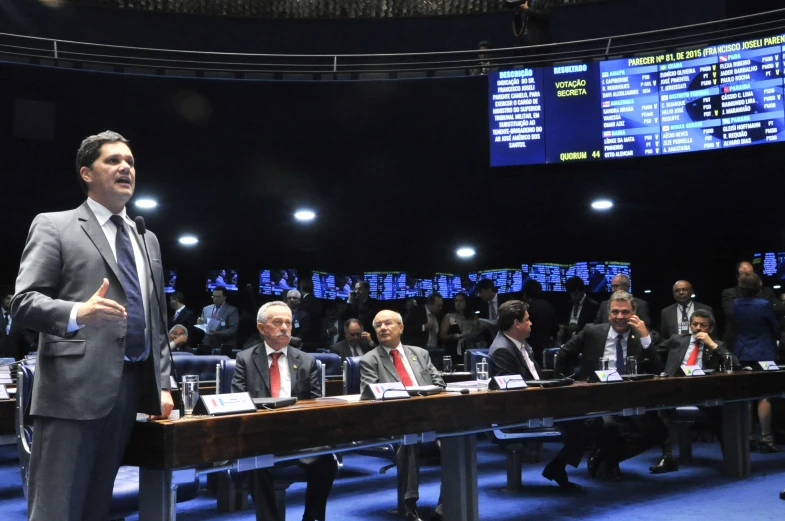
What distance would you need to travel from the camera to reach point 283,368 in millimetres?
3846

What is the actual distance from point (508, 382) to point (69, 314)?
1979mm

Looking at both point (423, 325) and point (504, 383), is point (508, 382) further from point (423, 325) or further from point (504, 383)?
point (423, 325)

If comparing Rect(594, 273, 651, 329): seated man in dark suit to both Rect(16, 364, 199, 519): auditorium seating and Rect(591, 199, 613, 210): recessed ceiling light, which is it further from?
Rect(16, 364, 199, 519): auditorium seating

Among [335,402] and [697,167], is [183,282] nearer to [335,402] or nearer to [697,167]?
[697,167]

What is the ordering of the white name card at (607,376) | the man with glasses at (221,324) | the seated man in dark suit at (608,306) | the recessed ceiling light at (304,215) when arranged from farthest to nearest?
the recessed ceiling light at (304,215), the man with glasses at (221,324), the seated man in dark suit at (608,306), the white name card at (607,376)

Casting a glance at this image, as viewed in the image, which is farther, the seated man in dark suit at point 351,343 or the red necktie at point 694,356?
the seated man in dark suit at point 351,343

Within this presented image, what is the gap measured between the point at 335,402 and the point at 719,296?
7.25 m

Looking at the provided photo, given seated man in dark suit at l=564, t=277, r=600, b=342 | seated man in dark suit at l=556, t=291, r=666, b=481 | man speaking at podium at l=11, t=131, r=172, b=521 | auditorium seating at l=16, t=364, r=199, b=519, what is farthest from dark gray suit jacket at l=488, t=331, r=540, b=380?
seated man in dark suit at l=564, t=277, r=600, b=342

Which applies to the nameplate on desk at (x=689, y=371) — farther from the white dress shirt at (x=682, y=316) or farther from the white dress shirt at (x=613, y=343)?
the white dress shirt at (x=682, y=316)

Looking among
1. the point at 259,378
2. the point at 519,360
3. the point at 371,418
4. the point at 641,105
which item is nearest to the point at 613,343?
the point at 519,360

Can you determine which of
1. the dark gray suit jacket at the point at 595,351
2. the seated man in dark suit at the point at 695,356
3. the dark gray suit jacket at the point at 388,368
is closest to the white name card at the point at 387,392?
the dark gray suit jacket at the point at 388,368

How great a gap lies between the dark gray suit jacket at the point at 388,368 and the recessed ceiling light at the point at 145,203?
16.0 ft

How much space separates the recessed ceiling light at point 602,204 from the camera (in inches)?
325

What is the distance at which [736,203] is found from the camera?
812 cm
